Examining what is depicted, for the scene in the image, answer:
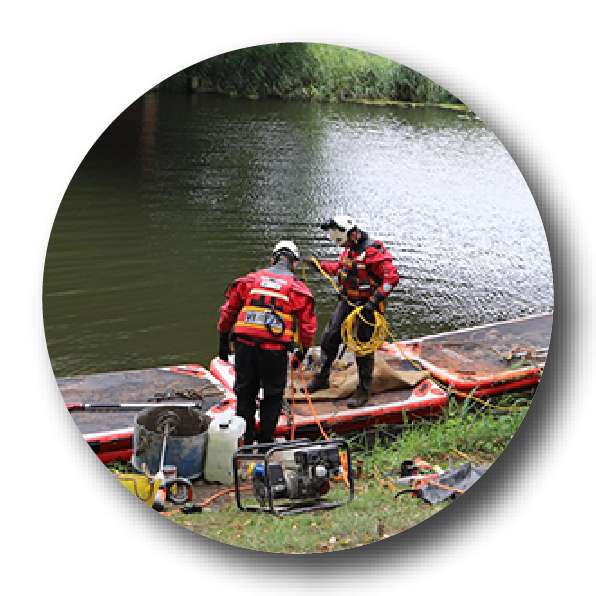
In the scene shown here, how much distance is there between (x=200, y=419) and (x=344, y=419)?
1.23 meters

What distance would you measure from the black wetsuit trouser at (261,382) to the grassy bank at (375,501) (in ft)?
1.96

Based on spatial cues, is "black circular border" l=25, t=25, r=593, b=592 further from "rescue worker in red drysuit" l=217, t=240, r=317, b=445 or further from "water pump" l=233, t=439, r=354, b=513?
"rescue worker in red drysuit" l=217, t=240, r=317, b=445

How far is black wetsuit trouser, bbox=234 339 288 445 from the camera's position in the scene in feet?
16.5

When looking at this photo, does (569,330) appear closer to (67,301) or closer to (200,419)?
(200,419)

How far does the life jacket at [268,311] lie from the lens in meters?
4.93

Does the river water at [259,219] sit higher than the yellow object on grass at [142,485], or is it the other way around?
the river water at [259,219]

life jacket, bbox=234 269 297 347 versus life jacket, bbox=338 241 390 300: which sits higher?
life jacket, bbox=338 241 390 300

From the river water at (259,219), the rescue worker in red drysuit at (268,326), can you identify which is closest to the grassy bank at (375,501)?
the rescue worker in red drysuit at (268,326)

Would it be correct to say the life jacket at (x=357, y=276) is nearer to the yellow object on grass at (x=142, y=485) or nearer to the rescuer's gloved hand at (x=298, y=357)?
the rescuer's gloved hand at (x=298, y=357)

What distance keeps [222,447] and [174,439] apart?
34 centimetres

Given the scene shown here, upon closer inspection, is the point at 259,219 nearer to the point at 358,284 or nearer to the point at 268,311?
the point at 358,284

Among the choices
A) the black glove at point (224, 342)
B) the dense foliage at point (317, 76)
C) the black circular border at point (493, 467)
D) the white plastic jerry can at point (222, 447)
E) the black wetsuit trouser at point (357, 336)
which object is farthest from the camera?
the dense foliage at point (317, 76)

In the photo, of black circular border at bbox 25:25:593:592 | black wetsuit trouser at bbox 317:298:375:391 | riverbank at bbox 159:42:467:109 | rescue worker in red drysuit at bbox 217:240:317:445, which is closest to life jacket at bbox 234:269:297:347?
→ rescue worker in red drysuit at bbox 217:240:317:445

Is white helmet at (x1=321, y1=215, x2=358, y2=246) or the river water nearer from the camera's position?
white helmet at (x1=321, y1=215, x2=358, y2=246)
